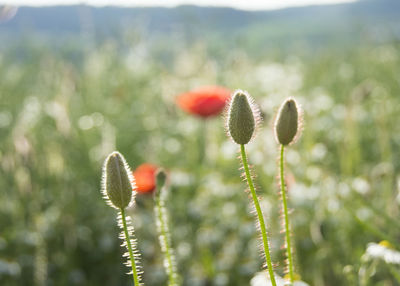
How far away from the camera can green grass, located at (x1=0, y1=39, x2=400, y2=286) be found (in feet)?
6.86

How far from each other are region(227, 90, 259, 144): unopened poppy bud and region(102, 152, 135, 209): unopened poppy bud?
7.2 inches

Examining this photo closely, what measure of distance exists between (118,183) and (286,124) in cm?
32

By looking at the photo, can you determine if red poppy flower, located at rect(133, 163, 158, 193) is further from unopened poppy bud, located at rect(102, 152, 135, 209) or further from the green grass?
unopened poppy bud, located at rect(102, 152, 135, 209)

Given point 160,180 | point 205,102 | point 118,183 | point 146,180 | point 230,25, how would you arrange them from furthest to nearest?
point 230,25 < point 205,102 < point 146,180 < point 160,180 < point 118,183

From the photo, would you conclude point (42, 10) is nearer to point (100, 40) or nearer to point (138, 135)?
point (100, 40)

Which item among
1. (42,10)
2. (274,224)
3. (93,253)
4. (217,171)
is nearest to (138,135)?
(217,171)

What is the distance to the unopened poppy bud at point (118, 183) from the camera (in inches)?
32.2

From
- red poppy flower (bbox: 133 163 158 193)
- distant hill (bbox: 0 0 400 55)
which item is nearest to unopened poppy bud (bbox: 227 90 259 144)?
red poppy flower (bbox: 133 163 158 193)

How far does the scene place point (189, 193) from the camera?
2.88 meters

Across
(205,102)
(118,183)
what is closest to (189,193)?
(205,102)

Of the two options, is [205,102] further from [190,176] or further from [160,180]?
[160,180]

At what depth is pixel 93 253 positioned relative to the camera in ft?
8.14

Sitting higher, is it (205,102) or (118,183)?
(205,102)

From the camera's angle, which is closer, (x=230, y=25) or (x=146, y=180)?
(x=146, y=180)
